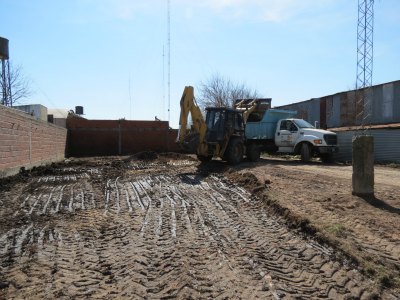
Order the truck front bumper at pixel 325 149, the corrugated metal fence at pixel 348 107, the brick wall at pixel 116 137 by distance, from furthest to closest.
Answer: the brick wall at pixel 116 137
the corrugated metal fence at pixel 348 107
the truck front bumper at pixel 325 149

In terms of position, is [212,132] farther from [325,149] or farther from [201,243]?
[201,243]

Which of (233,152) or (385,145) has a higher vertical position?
(385,145)

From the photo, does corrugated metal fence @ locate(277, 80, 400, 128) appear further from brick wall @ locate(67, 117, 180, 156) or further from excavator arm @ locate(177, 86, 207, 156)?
brick wall @ locate(67, 117, 180, 156)

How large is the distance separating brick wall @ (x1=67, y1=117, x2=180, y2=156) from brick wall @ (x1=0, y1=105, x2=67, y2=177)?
33.1ft

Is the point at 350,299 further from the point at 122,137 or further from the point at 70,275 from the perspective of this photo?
the point at 122,137

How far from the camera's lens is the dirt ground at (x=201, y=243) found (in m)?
4.95

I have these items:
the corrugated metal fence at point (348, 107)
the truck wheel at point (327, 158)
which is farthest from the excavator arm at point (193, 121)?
the corrugated metal fence at point (348, 107)

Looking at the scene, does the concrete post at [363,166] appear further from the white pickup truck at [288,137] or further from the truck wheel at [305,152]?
the truck wheel at [305,152]

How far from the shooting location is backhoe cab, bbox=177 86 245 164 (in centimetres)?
1972

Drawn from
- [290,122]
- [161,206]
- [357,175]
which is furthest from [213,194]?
[290,122]

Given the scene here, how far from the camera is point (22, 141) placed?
55.3ft

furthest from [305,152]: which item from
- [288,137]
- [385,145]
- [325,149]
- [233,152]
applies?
[233,152]

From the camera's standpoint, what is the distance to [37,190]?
40.4ft

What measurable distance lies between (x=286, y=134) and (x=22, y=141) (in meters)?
14.5
